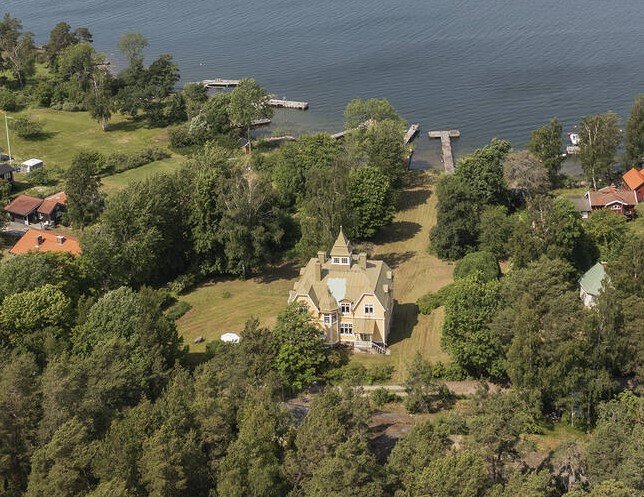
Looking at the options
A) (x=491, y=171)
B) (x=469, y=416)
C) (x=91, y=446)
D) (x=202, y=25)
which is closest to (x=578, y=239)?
(x=491, y=171)

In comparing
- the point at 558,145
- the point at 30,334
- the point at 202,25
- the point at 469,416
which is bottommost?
the point at 469,416

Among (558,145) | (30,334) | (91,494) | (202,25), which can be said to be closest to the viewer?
(91,494)

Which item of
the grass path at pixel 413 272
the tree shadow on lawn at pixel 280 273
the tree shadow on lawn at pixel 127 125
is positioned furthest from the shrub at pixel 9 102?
the tree shadow on lawn at pixel 280 273

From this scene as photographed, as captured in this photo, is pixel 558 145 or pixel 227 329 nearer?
pixel 227 329

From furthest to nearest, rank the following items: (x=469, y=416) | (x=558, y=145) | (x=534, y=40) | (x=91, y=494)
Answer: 1. (x=534, y=40)
2. (x=558, y=145)
3. (x=469, y=416)
4. (x=91, y=494)

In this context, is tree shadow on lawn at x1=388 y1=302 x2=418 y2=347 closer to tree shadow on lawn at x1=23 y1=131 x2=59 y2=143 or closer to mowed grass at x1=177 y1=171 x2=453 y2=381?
mowed grass at x1=177 y1=171 x2=453 y2=381

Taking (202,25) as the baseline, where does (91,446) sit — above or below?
below

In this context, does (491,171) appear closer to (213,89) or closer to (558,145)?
(558,145)

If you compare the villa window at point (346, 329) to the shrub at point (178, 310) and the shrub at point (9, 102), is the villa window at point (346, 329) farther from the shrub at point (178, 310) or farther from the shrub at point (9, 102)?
the shrub at point (9, 102)
